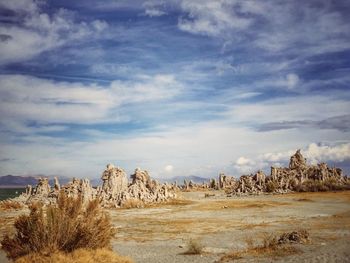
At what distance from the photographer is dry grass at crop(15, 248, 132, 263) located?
14.8 meters

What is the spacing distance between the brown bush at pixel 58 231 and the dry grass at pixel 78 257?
372 millimetres

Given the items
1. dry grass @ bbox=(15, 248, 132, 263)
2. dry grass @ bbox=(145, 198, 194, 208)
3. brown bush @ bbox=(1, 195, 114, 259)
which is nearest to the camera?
dry grass @ bbox=(15, 248, 132, 263)

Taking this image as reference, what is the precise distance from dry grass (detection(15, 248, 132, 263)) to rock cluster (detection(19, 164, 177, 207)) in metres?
35.8

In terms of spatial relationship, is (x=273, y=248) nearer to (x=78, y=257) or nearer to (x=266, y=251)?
(x=266, y=251)

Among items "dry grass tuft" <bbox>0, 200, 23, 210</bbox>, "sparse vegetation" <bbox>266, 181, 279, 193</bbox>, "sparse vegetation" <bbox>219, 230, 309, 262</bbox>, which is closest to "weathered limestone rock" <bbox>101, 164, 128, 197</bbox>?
"dry grass tuft" <bbox>0, 200, 23, 210</bbox>

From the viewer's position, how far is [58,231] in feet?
51.9

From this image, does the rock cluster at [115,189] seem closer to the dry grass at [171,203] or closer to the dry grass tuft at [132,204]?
the dry grass tuft at [132,204]

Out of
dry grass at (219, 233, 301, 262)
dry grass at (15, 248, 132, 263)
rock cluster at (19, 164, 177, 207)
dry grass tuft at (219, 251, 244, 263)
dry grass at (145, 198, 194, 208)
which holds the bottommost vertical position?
dry grass tuft at (219, 251, 244, 263)

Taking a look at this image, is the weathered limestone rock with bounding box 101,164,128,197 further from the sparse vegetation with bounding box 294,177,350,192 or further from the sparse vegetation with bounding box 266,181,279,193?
the sparse vegetation with bounding box 294,177,350,192

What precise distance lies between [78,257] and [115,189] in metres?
41.7

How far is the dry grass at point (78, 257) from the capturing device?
1480 centimetres

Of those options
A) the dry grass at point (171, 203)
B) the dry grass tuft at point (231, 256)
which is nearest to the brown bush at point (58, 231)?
the dry grass tuft at point (231, 256)

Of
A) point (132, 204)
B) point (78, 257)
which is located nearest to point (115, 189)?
point (132, 204)

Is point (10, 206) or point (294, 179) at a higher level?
point (294, 179)
